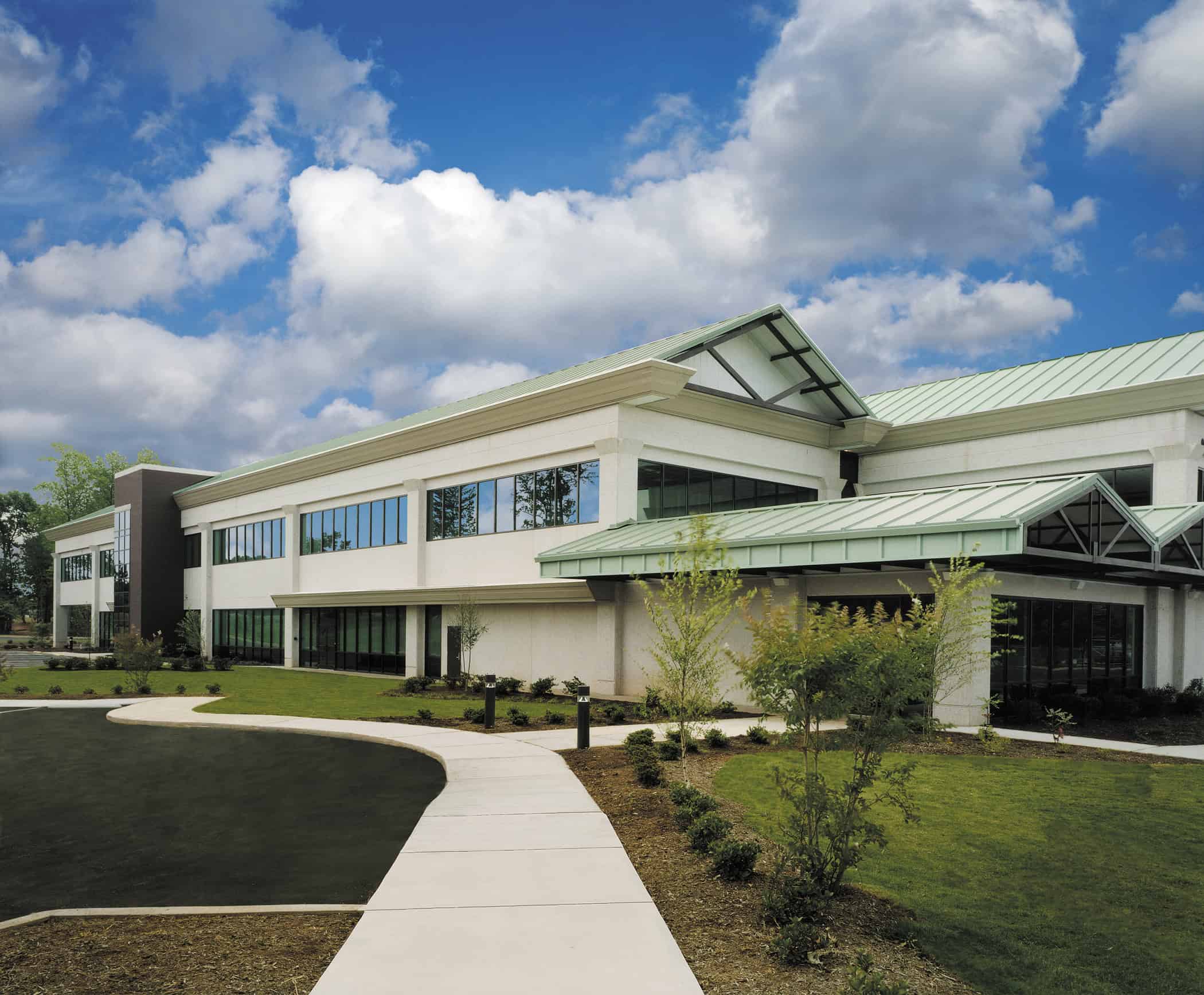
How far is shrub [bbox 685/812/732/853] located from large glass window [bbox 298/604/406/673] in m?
30.6

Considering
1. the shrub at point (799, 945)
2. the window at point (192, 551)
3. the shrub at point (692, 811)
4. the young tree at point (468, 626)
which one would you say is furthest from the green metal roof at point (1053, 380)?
the window at point (192, 551)

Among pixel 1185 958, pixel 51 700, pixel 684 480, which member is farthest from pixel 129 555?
pixel 1185 958

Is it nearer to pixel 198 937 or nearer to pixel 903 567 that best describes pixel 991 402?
pixel 903 567

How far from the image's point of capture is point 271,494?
48625 millimetres

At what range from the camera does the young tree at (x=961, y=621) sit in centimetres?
1825

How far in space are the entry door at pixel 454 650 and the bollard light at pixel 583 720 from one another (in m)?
17.8

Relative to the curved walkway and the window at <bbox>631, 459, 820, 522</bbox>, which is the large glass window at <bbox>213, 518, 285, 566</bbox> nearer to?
the window at <bbox>631, 459, 820, 522</bbox>

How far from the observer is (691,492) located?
31.5 m

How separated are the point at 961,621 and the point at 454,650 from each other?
821 inches

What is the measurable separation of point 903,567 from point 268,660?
120 ft

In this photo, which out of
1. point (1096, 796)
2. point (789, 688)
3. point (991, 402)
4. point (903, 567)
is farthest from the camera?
point (991, 402)

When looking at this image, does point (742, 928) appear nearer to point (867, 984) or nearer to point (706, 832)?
point (867, 984)

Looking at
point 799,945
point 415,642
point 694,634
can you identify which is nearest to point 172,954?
point 799,945

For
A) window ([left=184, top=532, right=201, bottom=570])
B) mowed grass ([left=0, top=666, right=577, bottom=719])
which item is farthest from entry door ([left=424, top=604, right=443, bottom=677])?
window ([left=184, top=532, right=201, bottom=570])
